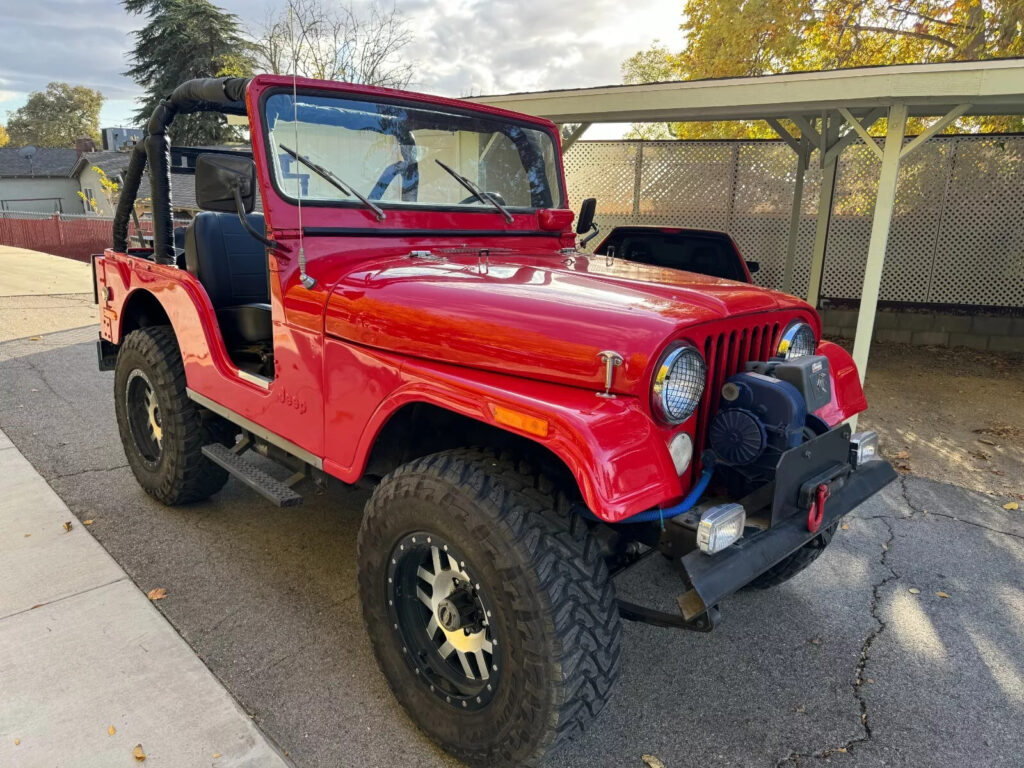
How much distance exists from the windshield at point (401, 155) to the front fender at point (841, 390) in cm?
159

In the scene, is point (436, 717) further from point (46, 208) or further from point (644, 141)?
point (46, 208)

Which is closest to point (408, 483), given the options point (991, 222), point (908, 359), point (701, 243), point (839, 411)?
point (839, 411)

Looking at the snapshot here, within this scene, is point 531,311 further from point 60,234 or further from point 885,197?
point 60,234

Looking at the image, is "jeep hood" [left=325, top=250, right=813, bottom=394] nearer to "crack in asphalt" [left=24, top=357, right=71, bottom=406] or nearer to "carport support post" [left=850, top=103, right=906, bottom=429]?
"carport support post" [left=850, top=103, right=906, bottom=429]

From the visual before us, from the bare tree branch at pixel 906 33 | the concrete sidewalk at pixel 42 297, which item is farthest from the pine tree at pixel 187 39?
the bare tree branch at pixel 906 33

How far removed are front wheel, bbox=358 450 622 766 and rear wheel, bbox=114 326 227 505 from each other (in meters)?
1.69

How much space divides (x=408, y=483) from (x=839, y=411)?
1.65 meters

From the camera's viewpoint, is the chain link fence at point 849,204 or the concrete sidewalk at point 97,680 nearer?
the concrete sidewalk at point 97,680

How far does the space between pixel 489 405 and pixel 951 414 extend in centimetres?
593

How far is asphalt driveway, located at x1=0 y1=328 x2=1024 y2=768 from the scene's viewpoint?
89.6 inches

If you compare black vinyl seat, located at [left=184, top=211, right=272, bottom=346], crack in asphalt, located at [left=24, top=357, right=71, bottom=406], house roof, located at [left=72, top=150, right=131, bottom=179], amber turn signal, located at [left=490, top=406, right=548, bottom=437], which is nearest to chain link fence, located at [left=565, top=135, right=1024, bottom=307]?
black vinyl seat, located at [left=184, top=211, right=272, bottom=346]

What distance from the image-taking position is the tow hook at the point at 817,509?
2.07 metres

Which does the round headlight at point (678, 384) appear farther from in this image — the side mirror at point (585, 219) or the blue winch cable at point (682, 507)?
the side mirror at point (585, 219)

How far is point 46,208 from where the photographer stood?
47656 mm
